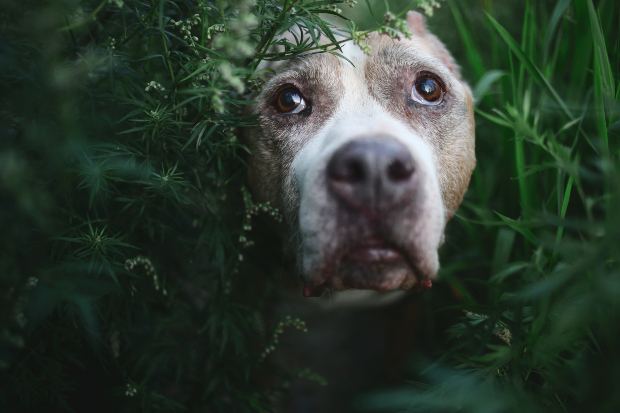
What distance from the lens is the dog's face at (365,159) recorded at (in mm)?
1499

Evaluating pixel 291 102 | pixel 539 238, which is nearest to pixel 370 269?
pixel 291 102

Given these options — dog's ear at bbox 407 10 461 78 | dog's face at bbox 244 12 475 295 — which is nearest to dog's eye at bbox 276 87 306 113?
dog's face at bbox 244 12 475 295

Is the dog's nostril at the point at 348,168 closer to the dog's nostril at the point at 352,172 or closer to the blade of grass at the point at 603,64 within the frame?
the dog's nostril at the point at 352,172

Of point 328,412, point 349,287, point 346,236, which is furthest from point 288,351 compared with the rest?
point 346,236

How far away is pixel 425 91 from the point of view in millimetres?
2172

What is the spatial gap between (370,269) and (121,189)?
4.46ft

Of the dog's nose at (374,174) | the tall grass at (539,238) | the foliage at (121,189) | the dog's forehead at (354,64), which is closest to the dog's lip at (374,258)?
the dog's nose at (374,174)

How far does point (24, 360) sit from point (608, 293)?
2.10m

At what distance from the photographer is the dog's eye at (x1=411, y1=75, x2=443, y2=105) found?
2168mm

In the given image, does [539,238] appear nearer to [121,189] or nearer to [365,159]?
[365,159]

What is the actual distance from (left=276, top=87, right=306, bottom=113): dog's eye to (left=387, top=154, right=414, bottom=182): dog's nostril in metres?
0.88

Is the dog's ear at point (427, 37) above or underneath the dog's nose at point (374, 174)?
above

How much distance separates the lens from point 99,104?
1730 mm

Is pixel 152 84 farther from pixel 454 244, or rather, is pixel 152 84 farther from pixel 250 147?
pixel 454 244
